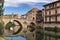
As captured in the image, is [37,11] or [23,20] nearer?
[23,20]

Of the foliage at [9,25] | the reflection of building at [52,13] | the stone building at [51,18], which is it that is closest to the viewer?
the stone building at [51,18]

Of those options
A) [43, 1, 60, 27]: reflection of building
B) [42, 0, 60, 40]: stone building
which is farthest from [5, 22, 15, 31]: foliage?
[43, 1, 60, 27]: reflection of building

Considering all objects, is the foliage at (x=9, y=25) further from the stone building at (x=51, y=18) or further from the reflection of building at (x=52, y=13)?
the reflection of building at (x=52, y=13)

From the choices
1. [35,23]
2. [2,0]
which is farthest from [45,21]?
[2,0]

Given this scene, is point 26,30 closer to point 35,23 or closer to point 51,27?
point 35,23

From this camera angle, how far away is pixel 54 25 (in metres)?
61.0

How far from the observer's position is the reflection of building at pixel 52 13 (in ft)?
196

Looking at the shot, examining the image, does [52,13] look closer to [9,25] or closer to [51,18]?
[51,18]

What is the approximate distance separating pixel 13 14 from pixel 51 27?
1437 cm

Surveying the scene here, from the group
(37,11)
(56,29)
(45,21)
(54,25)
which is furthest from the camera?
(37,11)

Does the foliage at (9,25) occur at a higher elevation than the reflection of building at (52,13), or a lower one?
lower

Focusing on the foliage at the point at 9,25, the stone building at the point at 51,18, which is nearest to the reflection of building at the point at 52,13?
the stone building at the point at 51,18

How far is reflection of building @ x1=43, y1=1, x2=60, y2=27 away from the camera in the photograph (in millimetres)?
59844

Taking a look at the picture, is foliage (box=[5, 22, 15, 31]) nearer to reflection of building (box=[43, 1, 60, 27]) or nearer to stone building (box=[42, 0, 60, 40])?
stone building (box=[42, 0, 60, 40])
